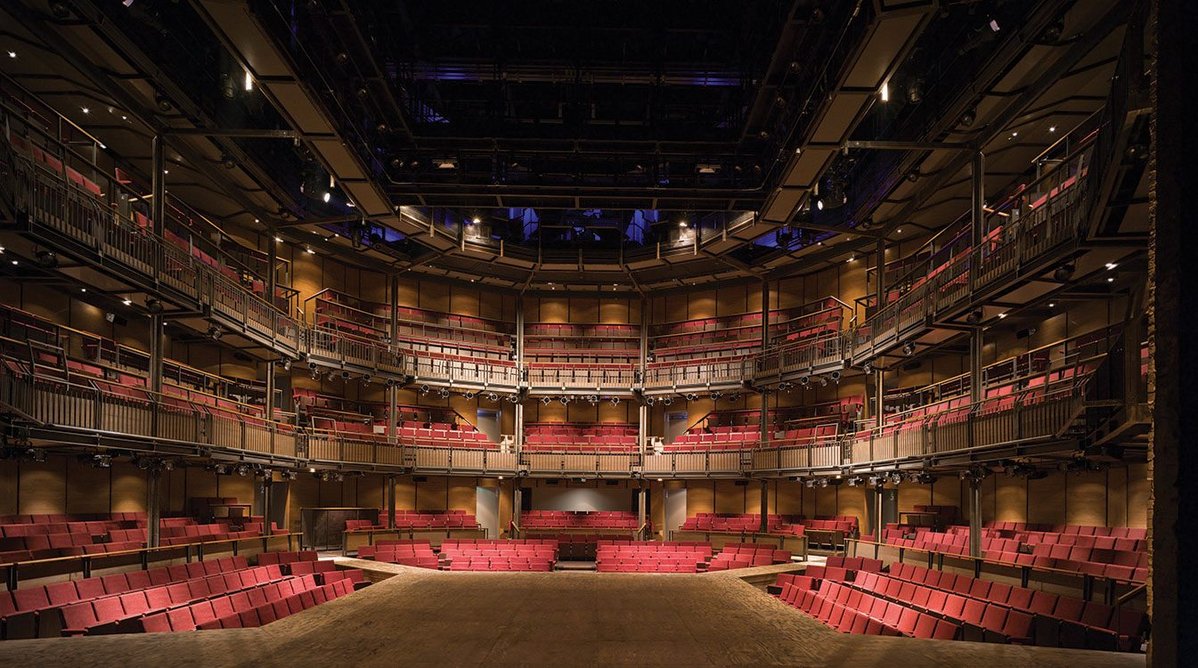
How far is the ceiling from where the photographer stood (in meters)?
12.8

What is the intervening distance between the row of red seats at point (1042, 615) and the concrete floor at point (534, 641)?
6.73 ft

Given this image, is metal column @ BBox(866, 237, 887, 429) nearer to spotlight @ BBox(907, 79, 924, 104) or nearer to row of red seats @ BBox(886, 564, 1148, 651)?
spotlight @ BBox(907, 79, 924, 104)

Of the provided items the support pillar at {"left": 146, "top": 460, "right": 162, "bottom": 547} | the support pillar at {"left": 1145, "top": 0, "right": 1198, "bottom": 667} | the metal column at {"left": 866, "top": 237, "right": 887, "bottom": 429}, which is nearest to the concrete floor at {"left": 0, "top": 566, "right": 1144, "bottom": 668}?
the support pillar at {"left": 1145, "top": 0, "right": 1198, "bottom": 667}

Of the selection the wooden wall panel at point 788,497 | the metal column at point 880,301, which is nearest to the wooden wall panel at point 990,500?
the metal column at point 880,301

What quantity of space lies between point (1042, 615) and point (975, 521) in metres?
5.45

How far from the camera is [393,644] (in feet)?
26.9

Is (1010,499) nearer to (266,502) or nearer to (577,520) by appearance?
(577,520)

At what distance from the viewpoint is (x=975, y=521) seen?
48.9 ft

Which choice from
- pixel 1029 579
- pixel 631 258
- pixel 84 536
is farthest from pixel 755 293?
pixel 84 536

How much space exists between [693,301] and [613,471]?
291 inches

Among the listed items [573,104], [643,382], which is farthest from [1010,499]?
[573,104]

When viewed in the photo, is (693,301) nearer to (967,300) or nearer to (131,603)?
(967,300)

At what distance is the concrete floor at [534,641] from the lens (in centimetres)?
723

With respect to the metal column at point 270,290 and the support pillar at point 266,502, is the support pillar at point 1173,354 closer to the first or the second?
the support pillar at point 266,502
